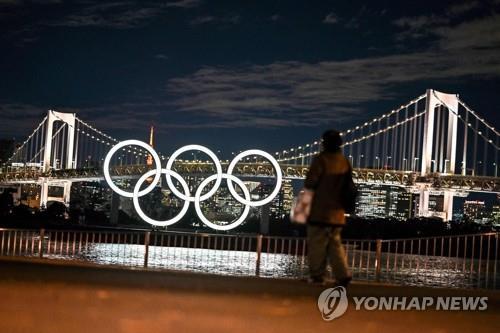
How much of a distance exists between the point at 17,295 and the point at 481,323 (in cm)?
350

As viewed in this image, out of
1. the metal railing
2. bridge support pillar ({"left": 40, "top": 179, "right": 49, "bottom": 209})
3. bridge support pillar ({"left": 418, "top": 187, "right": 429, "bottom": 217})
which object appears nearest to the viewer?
the metal railing

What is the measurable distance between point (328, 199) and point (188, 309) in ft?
4.47

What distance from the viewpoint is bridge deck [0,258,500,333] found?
565 centimetres

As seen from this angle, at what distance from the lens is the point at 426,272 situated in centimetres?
2905

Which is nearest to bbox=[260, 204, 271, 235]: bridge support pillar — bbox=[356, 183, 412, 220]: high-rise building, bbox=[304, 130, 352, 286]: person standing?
bbox=[356, 183, 412, 220]: high-rise building

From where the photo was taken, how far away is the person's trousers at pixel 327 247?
21.6 feet

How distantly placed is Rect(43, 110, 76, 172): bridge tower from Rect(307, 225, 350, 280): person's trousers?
207ft

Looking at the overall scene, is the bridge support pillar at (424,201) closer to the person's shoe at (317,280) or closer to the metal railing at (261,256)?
the metal railing at (261,256)

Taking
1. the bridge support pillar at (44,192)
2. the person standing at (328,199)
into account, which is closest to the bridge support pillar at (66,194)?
the bridge support pillar at (44,192)

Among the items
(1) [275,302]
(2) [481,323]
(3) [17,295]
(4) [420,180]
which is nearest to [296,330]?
(1) [275,302]

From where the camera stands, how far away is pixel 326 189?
6.53 metres

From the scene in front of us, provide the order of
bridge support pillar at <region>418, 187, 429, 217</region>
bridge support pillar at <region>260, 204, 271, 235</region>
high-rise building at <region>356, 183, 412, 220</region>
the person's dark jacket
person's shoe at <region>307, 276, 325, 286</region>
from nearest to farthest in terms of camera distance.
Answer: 1. the person's dark jacket
2. person's shoe at <region>307, 276, 325, 286</region>
3. bridge support pillar at <region>260, 204, 271, 235</region>
4. bridge support pillar at <region>418, 187, 429, 217</region>
5. high-rise building at <region>356, 183, 412, 220</region>

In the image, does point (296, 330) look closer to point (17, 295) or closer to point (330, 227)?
point (330, 227)

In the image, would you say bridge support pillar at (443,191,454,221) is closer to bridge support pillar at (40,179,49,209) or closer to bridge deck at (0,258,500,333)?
bridge support pillar at (40,179,49,209)
